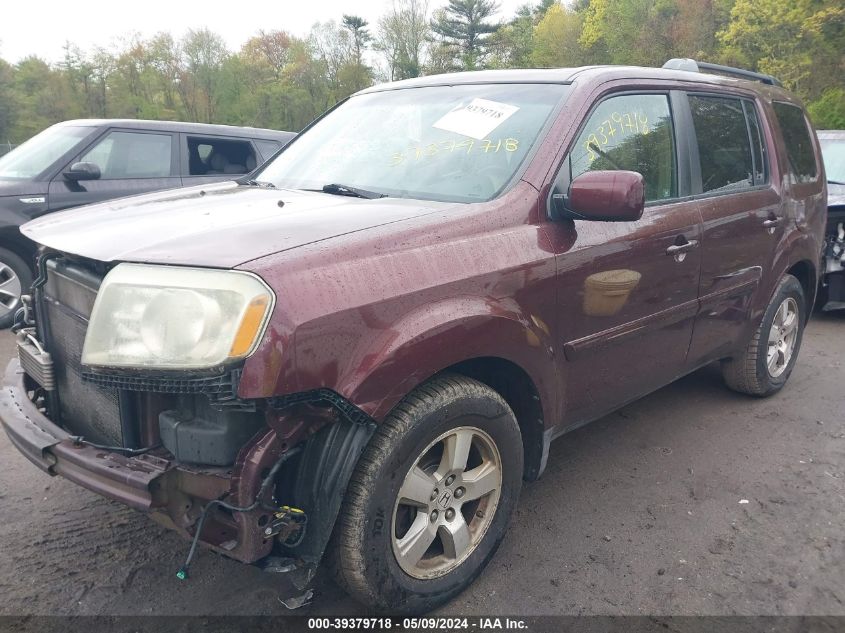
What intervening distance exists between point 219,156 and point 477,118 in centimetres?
503

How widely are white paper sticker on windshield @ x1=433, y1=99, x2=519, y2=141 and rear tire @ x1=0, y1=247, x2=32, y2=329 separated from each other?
184 inches

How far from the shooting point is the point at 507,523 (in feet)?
8.94

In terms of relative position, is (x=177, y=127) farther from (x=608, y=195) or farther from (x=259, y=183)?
(x=608, y=195)

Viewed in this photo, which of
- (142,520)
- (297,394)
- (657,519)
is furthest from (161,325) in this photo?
(657,519)

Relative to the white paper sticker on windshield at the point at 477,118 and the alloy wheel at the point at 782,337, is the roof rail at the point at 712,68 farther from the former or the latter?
the alloy wheel at the point at 782,337

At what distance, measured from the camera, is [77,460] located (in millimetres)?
2133

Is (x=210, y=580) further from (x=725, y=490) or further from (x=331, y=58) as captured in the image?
(x=331, y=58)

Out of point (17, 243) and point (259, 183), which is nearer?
point (259, 183)

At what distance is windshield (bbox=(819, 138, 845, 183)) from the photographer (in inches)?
291

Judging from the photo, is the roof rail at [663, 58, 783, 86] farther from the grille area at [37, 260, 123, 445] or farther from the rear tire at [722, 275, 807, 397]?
the grille area at [37, 260, 123, 445]

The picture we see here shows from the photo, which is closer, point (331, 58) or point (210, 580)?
point (210, 580)

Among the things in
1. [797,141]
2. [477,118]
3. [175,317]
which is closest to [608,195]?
[477,118]

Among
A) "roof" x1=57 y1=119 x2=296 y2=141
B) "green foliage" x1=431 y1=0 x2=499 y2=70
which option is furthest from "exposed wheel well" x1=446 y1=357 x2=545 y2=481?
"green foliage" x1=431 y1=0 x2=499 y2=70

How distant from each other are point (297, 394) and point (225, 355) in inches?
9.0
